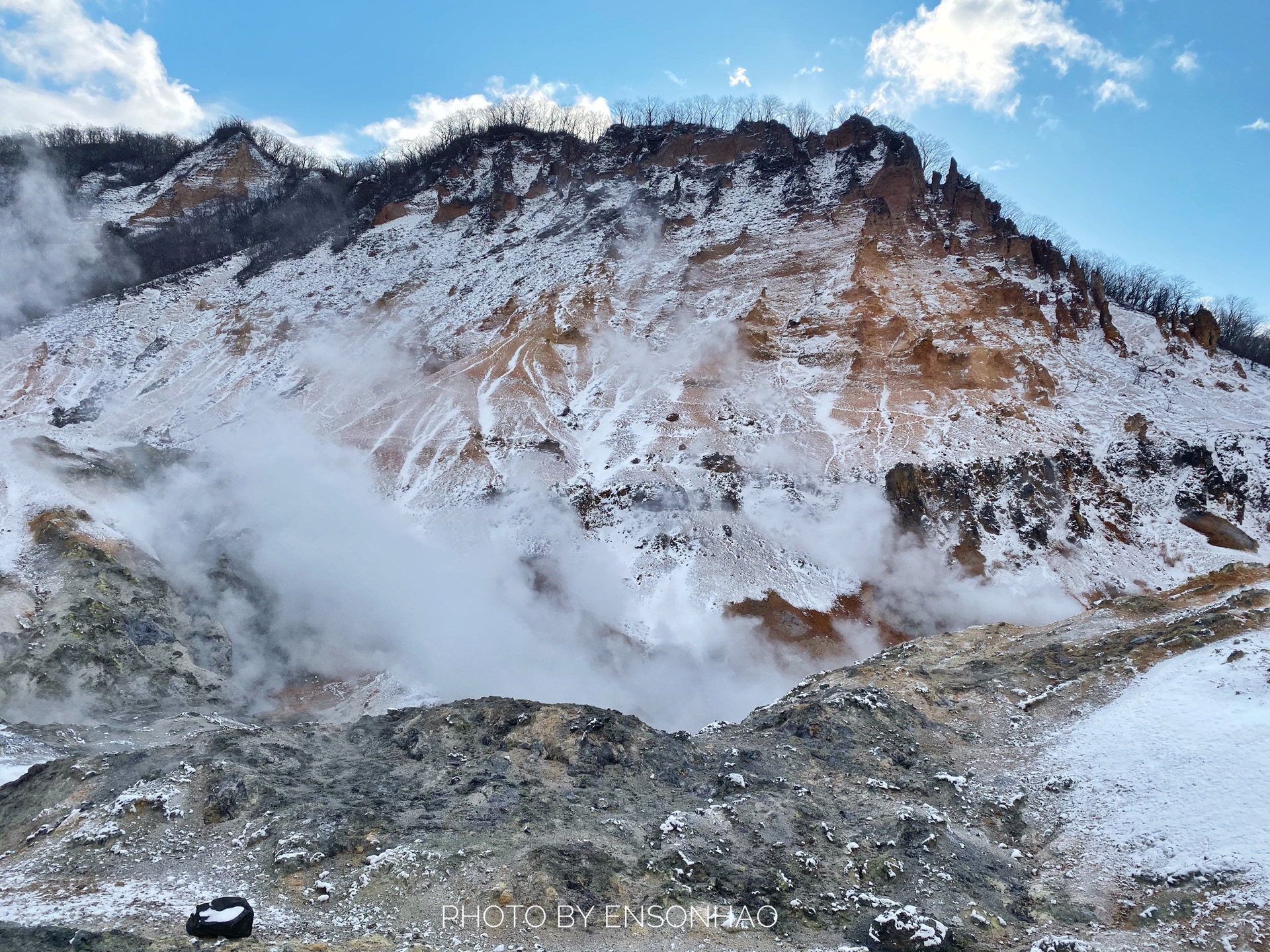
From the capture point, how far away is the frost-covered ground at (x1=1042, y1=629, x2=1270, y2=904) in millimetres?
7184

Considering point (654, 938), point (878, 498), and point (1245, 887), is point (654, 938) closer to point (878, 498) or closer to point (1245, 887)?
point (1245, 887)

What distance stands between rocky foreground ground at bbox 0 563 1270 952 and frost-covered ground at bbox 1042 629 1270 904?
216 millimetres

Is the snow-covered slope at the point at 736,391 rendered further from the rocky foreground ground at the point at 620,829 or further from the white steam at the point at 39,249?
the rocky foreground ground at the point at 620,829

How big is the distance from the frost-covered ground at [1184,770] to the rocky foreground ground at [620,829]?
0.22 metres

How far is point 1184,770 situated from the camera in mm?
8461

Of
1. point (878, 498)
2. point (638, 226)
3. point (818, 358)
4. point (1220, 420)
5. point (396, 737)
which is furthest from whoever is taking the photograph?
point (638, 226)

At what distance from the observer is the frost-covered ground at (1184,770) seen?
283 inches

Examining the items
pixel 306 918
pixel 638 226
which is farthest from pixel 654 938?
pixel 638 226

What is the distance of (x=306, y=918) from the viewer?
6723 millimetres

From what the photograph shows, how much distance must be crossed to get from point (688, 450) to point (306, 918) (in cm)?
2463

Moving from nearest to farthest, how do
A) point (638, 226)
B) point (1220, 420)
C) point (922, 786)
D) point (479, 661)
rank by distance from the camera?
point (922, 786) → point (479, 661) → point (1220, 420) → point (638, 226)

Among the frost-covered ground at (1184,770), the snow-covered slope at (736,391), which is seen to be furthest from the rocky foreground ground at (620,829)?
the snow-covered slope at (736,391)

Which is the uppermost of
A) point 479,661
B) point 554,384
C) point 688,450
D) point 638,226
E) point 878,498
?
point 638,226

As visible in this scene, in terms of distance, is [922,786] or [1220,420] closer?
[922,786]
